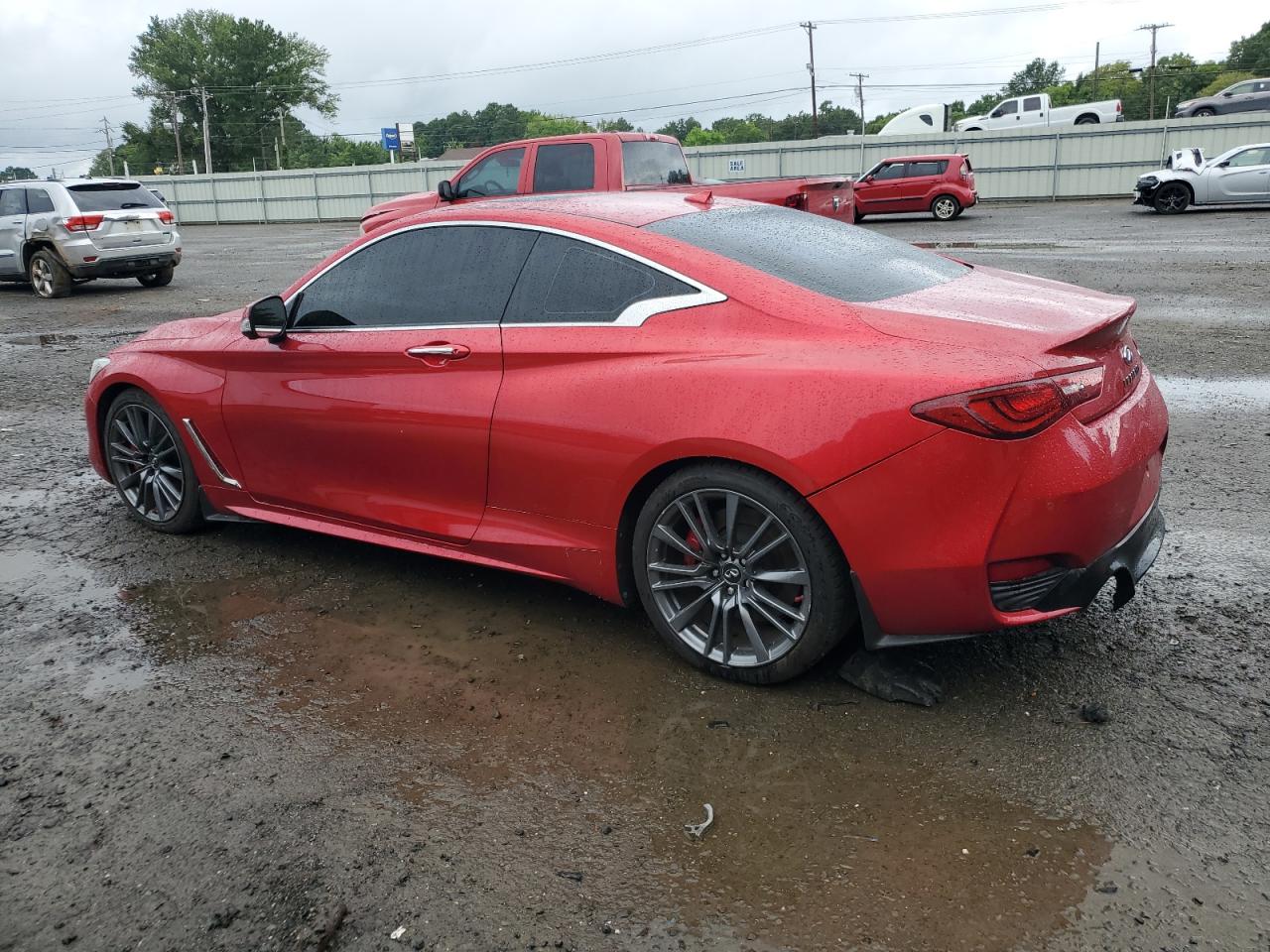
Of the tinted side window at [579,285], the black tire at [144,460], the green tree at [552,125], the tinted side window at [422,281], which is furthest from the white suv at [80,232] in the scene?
the green tree at [552,125]

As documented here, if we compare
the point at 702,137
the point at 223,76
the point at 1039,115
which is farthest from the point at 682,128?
the point at 1039,115

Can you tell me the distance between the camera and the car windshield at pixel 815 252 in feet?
11.4

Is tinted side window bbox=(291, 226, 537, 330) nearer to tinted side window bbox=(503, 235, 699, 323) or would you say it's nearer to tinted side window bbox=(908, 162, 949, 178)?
tinted side window bbox=(503, 235, 699, 323)

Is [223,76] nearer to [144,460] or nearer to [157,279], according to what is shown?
[157,279]

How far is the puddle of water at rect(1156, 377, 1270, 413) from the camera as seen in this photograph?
6.79m

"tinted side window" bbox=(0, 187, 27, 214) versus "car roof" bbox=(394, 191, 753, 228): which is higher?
"tinted side window" bbox=(0, 187, 27, 214)

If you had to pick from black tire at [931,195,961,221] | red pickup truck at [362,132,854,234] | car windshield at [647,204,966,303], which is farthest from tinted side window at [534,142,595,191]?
black tire at [931,195,961,221]

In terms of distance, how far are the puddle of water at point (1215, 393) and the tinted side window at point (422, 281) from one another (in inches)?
193

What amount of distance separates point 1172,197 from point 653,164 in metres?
16.9

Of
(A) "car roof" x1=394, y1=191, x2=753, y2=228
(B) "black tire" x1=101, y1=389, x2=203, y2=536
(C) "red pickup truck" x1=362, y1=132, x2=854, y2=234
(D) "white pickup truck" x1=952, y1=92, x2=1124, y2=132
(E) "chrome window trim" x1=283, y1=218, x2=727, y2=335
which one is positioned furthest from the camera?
(D) "white pickup truck" x1=952, y1=92, x2=1124, y2=132

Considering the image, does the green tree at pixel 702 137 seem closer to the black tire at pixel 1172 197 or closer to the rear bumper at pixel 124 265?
the black tire at pixel 1172 197

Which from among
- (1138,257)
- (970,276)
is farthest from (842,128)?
(970,276)

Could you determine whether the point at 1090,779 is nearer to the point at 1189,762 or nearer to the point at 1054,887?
the point at 1189,762

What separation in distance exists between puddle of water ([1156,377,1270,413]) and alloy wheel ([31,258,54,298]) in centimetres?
1529
